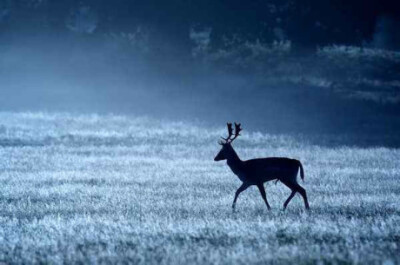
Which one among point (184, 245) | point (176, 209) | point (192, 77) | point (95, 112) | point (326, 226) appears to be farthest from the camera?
point (192, 77)

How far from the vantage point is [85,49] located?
55.3m

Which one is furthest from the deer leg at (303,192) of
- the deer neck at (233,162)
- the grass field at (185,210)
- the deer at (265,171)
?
the deer neck at (233,162)

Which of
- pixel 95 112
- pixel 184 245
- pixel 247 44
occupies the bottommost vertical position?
pixel 184 245

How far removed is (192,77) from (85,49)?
7.07 metres

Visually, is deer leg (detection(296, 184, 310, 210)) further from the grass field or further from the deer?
the grass field

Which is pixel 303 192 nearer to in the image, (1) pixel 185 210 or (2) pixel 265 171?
(2) pixel 265 171

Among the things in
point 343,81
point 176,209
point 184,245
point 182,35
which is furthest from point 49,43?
point 184,245

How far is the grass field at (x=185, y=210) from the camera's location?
380 inches

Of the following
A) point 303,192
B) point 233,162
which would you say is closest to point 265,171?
point 233,162

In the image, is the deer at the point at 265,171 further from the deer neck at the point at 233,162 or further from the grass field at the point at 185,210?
the grass field at the point at 185,210

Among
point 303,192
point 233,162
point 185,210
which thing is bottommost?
point 185,210

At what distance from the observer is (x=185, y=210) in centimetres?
1347

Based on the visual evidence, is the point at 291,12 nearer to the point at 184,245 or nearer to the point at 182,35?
the point at 182,35

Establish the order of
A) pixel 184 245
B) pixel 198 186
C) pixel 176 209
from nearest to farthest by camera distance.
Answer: pixel 184 245 < pixel 176 209 < pixel 198 186
